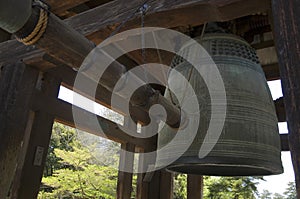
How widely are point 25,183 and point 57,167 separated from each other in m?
6.42

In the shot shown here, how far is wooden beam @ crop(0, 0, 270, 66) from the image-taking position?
124cm

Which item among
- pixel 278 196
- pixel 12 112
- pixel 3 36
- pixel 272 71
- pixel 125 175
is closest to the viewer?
pixel 12 112

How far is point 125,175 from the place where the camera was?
284 cm

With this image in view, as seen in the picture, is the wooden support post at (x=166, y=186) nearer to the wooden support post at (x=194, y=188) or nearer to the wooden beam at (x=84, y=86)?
the wooden support post at (x=194, y=188)

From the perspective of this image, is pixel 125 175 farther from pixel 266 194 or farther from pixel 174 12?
pixel 266 194

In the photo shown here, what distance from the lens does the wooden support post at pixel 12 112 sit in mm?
1635

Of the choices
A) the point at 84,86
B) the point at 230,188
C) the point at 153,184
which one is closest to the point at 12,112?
the point at 84,86

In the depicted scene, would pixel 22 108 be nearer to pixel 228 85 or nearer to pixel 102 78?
pixel 102 78

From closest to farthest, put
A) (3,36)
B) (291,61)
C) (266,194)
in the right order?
(291,61)
(3,36)
(266,194)

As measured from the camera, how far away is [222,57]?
129 centimetres

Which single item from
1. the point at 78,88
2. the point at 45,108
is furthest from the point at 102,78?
the point at 78,88

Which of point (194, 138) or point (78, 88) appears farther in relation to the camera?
point (78, 88)

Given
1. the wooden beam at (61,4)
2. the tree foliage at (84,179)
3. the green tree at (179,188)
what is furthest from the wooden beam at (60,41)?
the green tree at (179,188)

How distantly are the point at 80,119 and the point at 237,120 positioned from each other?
1.49 metres
